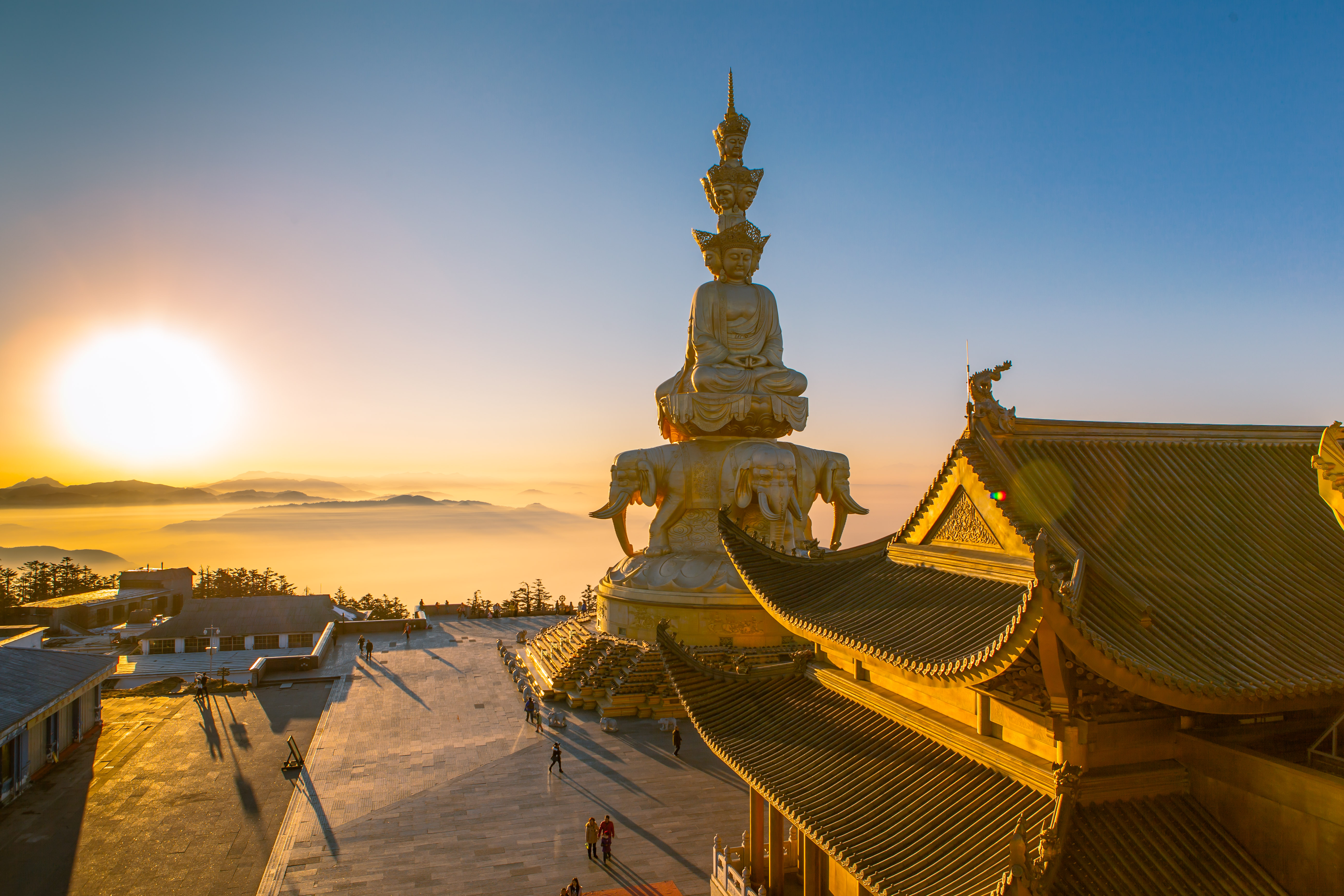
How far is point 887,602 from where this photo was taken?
10320 mm

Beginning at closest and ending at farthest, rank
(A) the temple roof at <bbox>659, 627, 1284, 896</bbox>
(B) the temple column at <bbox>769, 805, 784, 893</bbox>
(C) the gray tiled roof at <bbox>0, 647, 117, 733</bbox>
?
(A) the temple roof at <bbox>659, 627, 1284, 896</bbox>, (B) the temple column at <bbox>769, 805, 784, 893</bbox>, (C) the gray tiled roof at <bbox>0, 647, 117, 733</bbox>

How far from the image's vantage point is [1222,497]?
9.95 m

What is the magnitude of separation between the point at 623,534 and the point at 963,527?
71.3 ft

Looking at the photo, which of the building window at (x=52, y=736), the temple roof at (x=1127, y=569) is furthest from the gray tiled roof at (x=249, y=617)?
the temple roof at (x=1127, y=569)

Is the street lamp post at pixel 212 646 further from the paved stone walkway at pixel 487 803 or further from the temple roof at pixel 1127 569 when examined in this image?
the temple roof at pixel 1127 569

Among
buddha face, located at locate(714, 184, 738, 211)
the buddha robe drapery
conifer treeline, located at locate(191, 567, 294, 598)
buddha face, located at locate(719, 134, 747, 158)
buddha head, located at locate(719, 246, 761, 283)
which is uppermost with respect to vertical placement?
buddha face, located at locate(719, 134, 747, 158)

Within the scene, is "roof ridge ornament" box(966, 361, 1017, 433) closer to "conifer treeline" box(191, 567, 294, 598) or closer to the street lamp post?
the street lamp post

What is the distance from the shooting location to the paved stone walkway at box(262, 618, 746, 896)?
1443 centimetres

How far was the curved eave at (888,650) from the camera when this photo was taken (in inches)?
249

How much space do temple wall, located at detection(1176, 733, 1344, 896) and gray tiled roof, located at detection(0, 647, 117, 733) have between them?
22097mm

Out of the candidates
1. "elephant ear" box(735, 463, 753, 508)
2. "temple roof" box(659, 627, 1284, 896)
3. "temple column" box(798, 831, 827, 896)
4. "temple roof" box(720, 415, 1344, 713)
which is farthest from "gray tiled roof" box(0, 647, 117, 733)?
"elephant ear" box(735, 463, 753, 508)

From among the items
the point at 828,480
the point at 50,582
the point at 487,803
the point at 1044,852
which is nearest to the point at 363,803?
the point at 487,803

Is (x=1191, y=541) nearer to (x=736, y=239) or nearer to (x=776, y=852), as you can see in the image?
(x=776, y=852)

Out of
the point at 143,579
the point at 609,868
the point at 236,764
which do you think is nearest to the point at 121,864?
the point at 236,764
